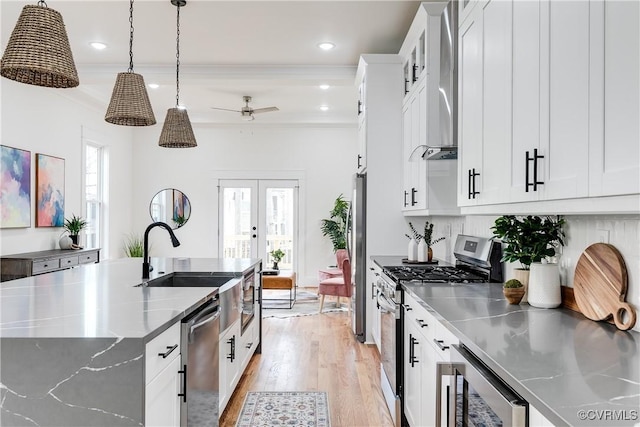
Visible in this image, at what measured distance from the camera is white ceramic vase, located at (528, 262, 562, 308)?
6.19 ft

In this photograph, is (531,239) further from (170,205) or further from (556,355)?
(170,205)

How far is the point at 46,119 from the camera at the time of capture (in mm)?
5586

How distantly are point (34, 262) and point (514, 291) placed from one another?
15.1 ft

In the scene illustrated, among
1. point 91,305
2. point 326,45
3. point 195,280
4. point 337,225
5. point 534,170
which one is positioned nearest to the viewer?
point 534,170

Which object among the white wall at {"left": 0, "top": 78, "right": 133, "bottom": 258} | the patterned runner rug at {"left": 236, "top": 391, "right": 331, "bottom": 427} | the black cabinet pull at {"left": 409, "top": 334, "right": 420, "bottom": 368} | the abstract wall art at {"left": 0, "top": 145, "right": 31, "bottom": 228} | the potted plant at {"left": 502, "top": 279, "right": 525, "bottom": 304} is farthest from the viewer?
the white wall at {"left": 0, "top": 78, "right": 133, "bottom": 258}

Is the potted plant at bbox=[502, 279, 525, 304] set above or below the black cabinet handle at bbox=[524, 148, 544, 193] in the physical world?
below

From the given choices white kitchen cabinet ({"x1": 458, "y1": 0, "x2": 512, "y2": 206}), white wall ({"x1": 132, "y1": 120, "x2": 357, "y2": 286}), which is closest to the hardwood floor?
white kitchen cabinet ({"x1": 458, "y1": 0, "x2": 512, "y2": 206})

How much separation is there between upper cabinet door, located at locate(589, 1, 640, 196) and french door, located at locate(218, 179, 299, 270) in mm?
6928

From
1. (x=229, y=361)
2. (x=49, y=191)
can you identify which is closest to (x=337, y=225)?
(x=49, y=191)

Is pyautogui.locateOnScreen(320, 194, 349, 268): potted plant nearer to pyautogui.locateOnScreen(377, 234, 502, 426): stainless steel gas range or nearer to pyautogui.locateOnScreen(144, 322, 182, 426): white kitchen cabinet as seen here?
pyautogui.locateOnScreen(377, 234, 502, 426): stainless steel gas range

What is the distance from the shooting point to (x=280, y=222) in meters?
8.12

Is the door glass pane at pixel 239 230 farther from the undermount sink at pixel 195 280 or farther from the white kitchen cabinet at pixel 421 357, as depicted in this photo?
the white kitchen cabinet at pixel 421 357

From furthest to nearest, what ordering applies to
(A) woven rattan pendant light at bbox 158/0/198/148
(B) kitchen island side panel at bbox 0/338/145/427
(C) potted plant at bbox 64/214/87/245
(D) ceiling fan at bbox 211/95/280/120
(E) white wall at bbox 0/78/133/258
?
(D) ceiling fan at bbox 211/95/280/120 → (C) potted plant at bbox 64/214/87/245 → (E) white wall at bbox 0/78/133/258 → (A) woven rattan pendant light at bbox 158/0/198/148 → (B) kitchen island side panel at bbox 0/338/145/427

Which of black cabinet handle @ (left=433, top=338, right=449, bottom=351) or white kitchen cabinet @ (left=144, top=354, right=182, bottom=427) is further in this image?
black cabinet handle @ (left=433, top=338, right=449, bottom=351)
